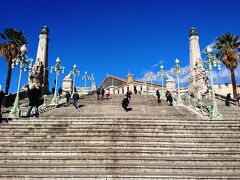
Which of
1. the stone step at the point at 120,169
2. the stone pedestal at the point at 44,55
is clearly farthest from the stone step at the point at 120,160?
the stone pedestal at the point at 44,55

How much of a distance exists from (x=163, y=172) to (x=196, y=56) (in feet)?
102

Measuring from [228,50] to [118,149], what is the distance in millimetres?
30591

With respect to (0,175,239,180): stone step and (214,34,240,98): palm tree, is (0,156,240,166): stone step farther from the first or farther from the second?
(214,34,240,98): palm tree

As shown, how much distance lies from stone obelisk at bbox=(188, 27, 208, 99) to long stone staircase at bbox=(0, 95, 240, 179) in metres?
22.3

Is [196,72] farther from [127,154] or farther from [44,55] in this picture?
[127,154]

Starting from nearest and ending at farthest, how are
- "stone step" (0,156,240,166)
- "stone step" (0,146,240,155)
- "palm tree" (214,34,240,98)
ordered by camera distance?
"stone step" (0,156,240,166) → "stone step" (0,146,240,155) → "palm tree" (214,34,240,98)

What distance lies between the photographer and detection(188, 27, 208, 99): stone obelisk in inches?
1351

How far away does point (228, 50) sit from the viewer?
3525 centimetres

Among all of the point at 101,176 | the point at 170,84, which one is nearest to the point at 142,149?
the point at 101,176

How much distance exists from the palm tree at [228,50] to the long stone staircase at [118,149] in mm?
23978

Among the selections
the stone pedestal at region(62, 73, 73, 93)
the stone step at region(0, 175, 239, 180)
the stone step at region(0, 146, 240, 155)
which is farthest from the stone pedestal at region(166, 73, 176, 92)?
the stone step at region(0, 175, 239, 180)

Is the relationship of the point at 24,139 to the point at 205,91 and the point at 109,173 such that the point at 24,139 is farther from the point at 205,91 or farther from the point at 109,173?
the point at 205,91

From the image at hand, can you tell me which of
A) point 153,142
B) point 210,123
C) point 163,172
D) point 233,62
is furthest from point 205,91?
point 163,172

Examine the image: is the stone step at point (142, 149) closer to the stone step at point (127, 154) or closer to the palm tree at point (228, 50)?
the stone step at point (127, 154)
